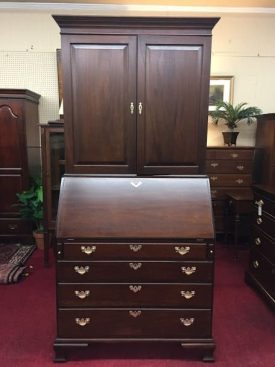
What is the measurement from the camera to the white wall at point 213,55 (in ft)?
12.4

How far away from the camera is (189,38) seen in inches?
73.2

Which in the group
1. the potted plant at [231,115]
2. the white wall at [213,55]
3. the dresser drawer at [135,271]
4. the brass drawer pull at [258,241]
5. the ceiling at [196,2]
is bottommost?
the brass drawer pull at [258,241]

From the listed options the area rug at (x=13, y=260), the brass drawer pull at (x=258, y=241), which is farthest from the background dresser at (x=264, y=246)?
the area rug at (x=13, y=260)

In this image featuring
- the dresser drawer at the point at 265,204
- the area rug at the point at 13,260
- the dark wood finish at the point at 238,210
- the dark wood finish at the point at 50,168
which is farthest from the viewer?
the dark wood finish at the point at 238,210

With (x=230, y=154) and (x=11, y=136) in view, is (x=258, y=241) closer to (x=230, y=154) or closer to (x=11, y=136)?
(x=230, y=154)

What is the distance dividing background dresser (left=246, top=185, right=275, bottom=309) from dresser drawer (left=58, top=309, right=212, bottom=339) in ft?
2.84

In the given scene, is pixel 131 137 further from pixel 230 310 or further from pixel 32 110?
pixel 32 110

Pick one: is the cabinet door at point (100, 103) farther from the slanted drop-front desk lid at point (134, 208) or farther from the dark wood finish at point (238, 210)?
the dark wood finish at point (238, 210)

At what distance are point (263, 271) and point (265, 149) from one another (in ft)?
5.15

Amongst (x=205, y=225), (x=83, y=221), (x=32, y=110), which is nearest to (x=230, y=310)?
(x=205, y=225)

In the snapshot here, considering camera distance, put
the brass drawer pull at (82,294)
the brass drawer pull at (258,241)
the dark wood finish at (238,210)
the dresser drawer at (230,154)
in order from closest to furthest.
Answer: the brass drawer pull at (82,294) < the brass drawer pull at (258,241) < the dark wood finish at (238,210) < the dresser drawer at (230,154)

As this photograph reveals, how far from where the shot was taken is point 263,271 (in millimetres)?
2680

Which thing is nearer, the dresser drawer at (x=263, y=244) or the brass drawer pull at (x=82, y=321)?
the brass drawer pull at (x=82, y=321)

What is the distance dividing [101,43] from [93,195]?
2.99ft
